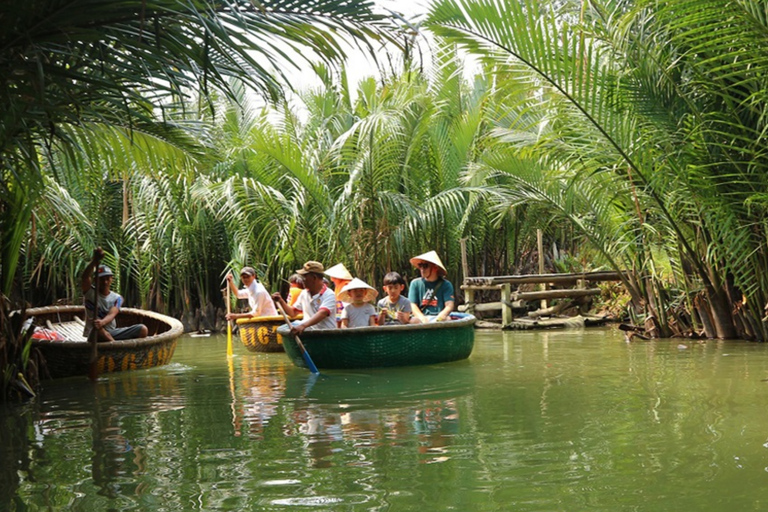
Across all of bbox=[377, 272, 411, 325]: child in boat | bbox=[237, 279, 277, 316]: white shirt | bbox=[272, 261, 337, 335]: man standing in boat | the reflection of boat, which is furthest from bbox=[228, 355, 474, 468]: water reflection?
bbox=[237, 279, 277, 316]: white shirt

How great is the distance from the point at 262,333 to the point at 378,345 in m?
3.28

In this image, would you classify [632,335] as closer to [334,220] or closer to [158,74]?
[334,220]

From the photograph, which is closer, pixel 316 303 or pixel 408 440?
pixel 408 440

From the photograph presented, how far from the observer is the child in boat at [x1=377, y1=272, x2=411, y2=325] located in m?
10.4

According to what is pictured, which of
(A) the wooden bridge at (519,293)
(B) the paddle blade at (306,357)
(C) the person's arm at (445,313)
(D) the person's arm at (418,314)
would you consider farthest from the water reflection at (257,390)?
(A) the wooden bridge at (519,293)

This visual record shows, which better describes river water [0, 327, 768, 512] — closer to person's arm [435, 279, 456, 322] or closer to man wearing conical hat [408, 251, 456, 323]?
person's arm [435, 279, 456, 322]

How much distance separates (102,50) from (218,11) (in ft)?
2.39

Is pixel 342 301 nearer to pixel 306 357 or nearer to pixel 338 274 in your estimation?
pixel 338 274

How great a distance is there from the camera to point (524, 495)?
13.5ft

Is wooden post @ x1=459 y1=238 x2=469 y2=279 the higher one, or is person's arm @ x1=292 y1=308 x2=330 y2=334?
wooden post @ x1=459 y1=238 x2=469 y2=279

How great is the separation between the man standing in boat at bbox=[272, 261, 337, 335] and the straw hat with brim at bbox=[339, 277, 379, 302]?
0.73ft

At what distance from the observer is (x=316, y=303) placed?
10.1m

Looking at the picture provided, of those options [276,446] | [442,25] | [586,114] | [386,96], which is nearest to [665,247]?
[586,114]

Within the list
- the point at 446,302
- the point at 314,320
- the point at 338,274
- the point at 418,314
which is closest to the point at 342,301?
the point at 338,274
